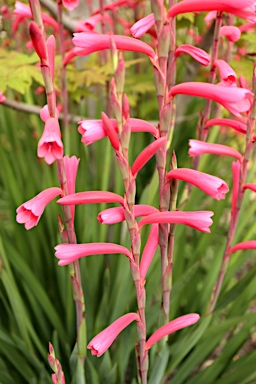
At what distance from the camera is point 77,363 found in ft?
3.20

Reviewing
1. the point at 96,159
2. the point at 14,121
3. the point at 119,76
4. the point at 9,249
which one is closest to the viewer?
the point at 119,76

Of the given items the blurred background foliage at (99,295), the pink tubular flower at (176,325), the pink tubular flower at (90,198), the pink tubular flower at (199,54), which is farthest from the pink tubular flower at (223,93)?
the blurred background foliage at (99,295)

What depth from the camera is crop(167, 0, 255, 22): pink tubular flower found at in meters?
0.67

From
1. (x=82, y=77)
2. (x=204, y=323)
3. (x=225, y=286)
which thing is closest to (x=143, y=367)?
(x=204, y=323)

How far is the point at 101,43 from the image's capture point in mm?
685

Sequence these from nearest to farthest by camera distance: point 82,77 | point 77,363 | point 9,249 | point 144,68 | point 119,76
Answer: point 119,76 < point 77,363 < point 9,249 < point 82,77 < point 144,68

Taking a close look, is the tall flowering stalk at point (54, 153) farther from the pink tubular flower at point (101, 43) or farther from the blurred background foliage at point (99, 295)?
the blurred background foliage at point (99, 295)

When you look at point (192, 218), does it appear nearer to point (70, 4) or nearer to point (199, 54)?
point (199, 54)

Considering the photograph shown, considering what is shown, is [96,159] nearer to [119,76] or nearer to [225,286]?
[225,286]

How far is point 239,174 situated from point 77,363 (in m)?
0.53

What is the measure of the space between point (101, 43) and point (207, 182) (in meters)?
0.26

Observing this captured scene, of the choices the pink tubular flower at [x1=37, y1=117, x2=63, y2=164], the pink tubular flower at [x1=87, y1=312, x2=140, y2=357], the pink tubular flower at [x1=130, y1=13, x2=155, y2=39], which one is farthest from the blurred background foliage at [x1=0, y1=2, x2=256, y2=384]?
the pink tubular flower at [x1=130, y1=13, x2=155, y2=39]

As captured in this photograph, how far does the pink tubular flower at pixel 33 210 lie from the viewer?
0.70 m

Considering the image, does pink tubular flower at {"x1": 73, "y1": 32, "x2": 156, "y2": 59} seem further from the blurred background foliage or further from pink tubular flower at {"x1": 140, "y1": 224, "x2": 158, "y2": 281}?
the blurred background foliage
